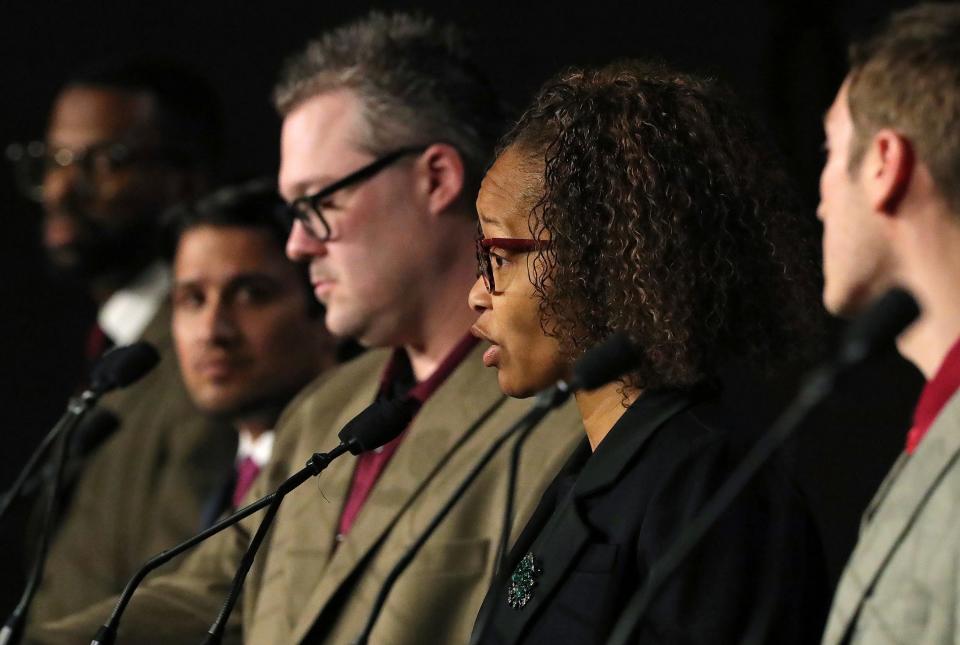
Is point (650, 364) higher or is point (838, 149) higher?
point (838, 149)

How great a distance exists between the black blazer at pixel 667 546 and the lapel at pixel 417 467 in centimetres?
58

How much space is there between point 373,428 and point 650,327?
38cm

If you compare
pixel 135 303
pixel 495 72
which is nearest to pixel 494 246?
pixel 495 72

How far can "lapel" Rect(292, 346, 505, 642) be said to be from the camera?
105 inches

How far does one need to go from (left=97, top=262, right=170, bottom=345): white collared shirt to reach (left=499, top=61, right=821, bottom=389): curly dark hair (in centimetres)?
264

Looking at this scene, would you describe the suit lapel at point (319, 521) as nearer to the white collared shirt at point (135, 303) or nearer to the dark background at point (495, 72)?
the dark background at point (495, 72)

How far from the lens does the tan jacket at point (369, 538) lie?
8.28ft

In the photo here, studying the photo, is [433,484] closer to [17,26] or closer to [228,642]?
[228,642]

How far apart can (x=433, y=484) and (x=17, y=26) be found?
2.96 metres

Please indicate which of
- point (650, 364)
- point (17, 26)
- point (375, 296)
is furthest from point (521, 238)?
point (17, 26)

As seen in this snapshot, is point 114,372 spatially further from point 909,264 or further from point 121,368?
point 909,264

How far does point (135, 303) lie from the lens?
472cm

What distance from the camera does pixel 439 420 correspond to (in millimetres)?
2740

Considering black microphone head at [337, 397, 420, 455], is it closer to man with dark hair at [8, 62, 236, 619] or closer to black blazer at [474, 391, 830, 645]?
black blazer at [474, 391, 830, 645]
